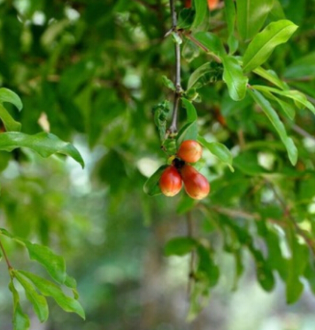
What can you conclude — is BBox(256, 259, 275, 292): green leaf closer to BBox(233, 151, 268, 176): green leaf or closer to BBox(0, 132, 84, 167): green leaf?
BBox(233, 151, 268, 176): green leaf

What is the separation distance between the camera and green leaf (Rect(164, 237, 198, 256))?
0.95 metres

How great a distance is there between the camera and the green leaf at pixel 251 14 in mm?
515

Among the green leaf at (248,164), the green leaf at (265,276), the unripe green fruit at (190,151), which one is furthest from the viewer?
the green leaf at (265,276)

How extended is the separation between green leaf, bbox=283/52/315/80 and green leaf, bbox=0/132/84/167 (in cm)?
40

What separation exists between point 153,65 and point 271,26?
56 centimetres

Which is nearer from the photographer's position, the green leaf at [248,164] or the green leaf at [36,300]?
the green leaf at [36,300]

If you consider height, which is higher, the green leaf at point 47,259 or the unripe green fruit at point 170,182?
the unripe green fruit at point 170,182

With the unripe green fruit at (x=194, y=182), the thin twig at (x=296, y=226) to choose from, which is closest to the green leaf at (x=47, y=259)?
the unripe green fruit at (x=194, y=182)

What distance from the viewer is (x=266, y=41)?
49 centimetres

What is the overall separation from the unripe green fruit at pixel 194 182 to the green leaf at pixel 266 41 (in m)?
0.10

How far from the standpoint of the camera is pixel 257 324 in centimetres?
443

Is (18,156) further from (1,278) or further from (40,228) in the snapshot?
(1,278)

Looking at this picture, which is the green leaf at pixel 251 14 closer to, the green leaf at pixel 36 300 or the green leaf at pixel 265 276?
the green leaf at pixel 36 300

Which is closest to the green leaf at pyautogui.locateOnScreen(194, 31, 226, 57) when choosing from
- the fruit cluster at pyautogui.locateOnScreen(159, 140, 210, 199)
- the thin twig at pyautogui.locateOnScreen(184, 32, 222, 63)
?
Result: the thin twig at pyautogui.locateOnScreen(184, 32, 222, 63)
